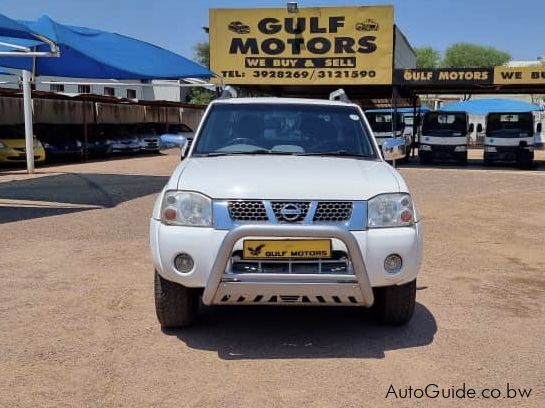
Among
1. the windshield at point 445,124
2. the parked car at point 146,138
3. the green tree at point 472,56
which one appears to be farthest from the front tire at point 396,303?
the green tree at point 472,56

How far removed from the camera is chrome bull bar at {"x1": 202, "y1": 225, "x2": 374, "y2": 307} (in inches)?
154

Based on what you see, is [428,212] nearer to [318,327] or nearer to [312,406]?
[318,327]

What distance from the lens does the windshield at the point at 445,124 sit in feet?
80.7

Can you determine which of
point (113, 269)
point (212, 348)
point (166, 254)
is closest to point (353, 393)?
point (212, 348)

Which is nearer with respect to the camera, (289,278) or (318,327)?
(289,278)

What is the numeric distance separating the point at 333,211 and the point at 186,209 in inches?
38.2

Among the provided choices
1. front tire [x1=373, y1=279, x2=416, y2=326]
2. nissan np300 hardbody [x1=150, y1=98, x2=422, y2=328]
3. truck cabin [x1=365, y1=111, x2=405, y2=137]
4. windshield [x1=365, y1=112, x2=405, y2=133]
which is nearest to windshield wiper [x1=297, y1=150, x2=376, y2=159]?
nissan np300 hardbody [x1=150, y1=98, x2=422, y2=328]

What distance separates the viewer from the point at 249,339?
15.1 ft

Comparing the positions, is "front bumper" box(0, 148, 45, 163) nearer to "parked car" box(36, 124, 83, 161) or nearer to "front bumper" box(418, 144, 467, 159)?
"parked car" box(36, 124, 83, 161)

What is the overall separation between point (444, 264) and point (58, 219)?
6.03 metres

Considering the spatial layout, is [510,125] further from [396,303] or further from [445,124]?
[396,303]

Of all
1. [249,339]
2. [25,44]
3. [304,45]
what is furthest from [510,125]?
[249,339]

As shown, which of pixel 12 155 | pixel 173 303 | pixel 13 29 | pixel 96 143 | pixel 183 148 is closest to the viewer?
pixel 173 303

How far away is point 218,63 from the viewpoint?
74.1ft
